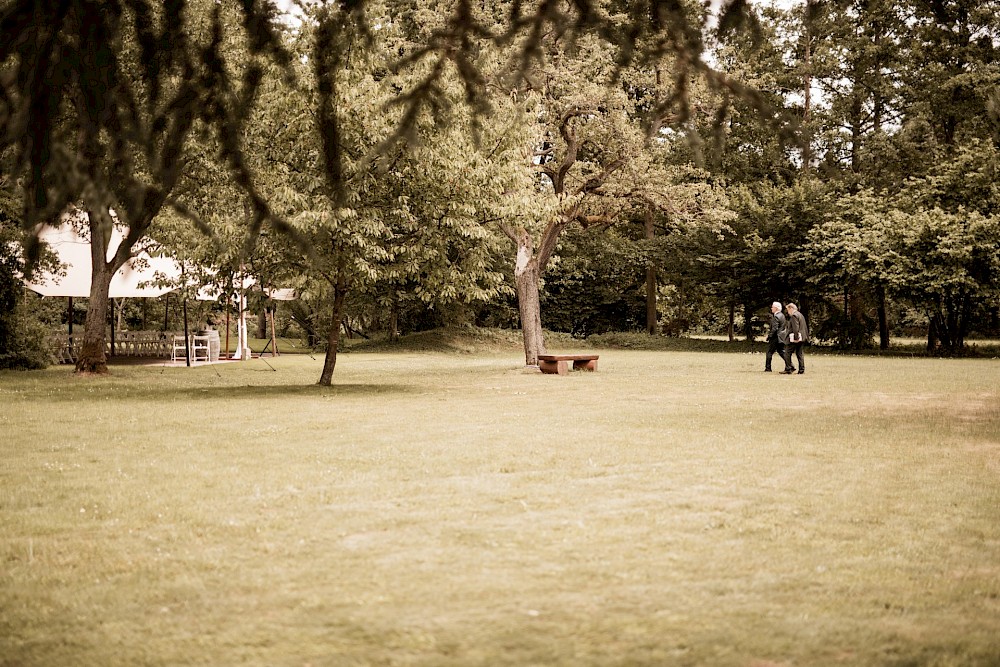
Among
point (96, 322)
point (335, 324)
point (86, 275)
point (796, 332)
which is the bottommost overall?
point (796, 332)

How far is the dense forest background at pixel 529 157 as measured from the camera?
258cm

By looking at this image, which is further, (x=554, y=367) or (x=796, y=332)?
(x=554, y=367)

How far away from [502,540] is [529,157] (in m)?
19.1

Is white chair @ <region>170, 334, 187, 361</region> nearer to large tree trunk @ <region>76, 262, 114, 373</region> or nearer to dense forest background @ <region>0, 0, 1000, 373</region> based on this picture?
dense forest background @ <region>0, 0, 1000, 373</region>

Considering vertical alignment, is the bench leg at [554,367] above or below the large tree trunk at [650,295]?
below

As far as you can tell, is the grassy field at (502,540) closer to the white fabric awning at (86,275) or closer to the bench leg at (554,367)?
the bench leg at (554,367)

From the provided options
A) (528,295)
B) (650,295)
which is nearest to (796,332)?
(528,295)

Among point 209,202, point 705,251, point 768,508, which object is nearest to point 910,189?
point 705,251

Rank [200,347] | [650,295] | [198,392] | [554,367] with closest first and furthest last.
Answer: [198,392], [554,367], [200,347], [650,295]

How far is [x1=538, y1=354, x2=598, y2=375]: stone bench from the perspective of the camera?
73.5ft

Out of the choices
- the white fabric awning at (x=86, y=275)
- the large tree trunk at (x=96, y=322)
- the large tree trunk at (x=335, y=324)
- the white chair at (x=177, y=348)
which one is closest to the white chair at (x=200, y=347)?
the white chair at (x=177, y=348)

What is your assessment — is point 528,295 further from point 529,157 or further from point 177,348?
point 177,348

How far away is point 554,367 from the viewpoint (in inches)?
893

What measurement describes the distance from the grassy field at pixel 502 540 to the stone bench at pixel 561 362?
9329mm
